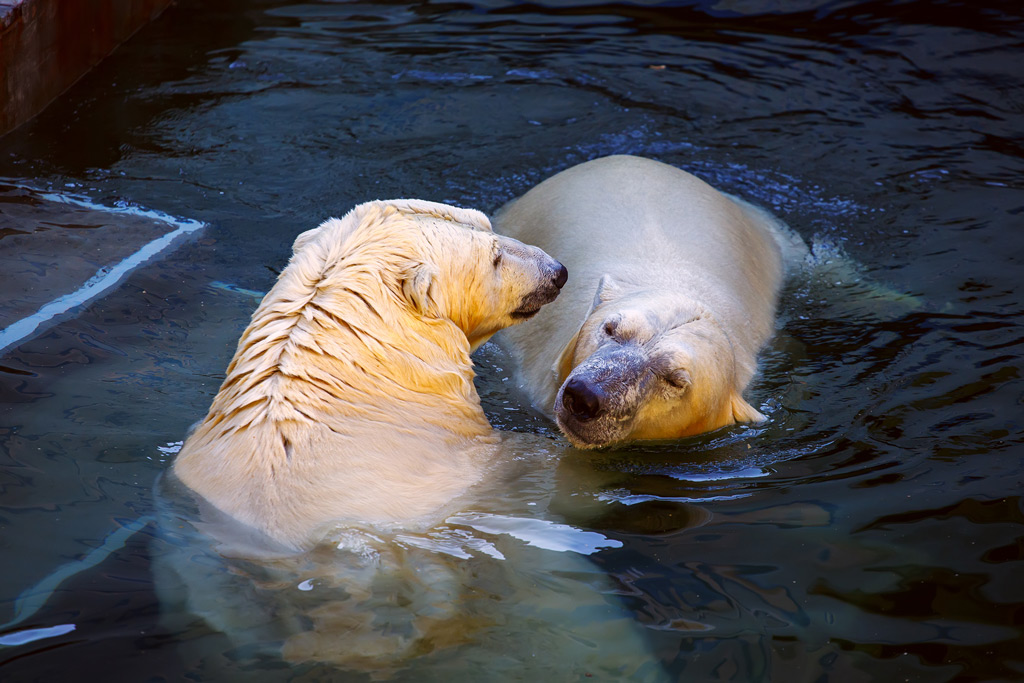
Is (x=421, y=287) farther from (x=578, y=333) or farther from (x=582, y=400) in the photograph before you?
(x=578, y=333)

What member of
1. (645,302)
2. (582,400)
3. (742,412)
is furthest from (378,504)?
(742,412)

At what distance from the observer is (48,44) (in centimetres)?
738

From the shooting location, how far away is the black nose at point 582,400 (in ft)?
13.4

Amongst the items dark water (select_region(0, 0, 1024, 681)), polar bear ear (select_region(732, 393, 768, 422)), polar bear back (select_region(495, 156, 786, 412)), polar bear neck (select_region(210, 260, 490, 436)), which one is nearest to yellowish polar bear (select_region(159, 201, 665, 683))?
polar bear neck (select_region(210, 260, 490, 436))

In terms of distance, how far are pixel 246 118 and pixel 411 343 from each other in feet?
15.9

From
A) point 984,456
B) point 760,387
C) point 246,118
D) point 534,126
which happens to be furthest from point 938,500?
point 246,118

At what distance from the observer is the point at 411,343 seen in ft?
12.4

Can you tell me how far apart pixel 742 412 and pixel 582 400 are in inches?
38.3

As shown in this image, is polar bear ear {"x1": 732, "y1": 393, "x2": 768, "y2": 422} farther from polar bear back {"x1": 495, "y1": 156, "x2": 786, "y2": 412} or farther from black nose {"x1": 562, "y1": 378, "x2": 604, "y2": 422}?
black nose {"x1": 562, "y1": 378, "x2": 604, "y2": 422}

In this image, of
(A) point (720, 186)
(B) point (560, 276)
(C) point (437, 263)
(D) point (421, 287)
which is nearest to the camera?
(D) point (421, 287)

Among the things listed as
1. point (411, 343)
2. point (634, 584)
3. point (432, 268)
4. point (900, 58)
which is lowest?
point (634, 584)

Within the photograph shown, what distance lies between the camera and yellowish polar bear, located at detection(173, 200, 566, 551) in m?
3.27

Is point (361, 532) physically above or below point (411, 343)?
below

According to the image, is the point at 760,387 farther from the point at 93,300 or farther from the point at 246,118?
the point at 246,118
